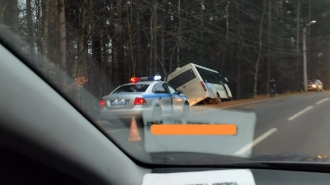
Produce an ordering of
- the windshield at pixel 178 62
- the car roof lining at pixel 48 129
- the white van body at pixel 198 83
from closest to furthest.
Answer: the car roof lining at pixel 48 129
the windshield at pixel 178 62
the white van body at pixel 198 83

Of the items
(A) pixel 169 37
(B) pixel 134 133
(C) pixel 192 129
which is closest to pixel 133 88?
(B) pixel 134 133

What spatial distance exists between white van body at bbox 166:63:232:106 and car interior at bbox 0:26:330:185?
2.25 m

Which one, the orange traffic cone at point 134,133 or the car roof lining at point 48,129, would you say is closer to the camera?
the car roof lining at point 48,129

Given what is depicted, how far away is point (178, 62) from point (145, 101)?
2.37 ft

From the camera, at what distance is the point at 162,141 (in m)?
4.00

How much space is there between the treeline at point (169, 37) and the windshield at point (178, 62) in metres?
0.01

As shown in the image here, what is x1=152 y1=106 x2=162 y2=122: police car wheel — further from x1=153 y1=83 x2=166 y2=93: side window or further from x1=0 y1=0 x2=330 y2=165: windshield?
x1=153 y1=83 x2=166 y2=93: side window

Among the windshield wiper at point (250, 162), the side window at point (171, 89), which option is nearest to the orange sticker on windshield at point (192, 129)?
the side window at point (171, 89)

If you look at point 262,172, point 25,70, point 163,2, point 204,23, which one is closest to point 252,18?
point 204,23

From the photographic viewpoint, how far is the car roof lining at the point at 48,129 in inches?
81.5

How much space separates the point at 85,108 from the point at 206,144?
175cm

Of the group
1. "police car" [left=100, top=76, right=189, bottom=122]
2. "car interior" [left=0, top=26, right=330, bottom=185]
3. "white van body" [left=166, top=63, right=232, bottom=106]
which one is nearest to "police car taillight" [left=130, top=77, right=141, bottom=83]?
"police car" [left=100, top=76, right=189, bottom=122]

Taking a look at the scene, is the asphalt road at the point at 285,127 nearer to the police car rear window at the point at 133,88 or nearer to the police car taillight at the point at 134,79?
the police car rear window at the point at 133,88

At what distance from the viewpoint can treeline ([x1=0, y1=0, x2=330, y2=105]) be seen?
339 centimetres
